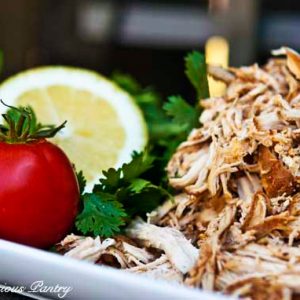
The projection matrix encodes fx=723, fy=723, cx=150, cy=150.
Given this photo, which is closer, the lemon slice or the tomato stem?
the tomato stem

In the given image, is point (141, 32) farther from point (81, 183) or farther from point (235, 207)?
point (235, 207)

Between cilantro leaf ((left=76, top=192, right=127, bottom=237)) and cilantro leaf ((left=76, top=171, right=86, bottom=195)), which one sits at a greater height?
cilantro leaf ((left=76, top=171, right=86, bottom=195))

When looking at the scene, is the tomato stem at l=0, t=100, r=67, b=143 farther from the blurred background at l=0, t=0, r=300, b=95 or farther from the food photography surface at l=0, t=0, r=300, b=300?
the blurred background at l=0, t=0, r=300, b=95

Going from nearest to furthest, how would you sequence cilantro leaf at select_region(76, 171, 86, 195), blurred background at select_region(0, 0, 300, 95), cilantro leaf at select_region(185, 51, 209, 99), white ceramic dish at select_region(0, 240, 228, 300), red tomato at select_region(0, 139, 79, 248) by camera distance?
white ceramic dish at select_region(0, 240, 228, 300) → red tomato at select_region(0, 139, 79, 248) → cilantro leaf at select_region(76, 171, 86, 195) → cilantro leaf at select_region(185, 51, 209, 99) → blurred background at select_region(0, 0, 300, 95)

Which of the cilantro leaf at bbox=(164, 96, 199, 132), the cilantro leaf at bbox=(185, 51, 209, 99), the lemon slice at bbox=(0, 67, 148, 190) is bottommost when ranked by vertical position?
the lemon slice at bbox=(0, 67, 148, 190)

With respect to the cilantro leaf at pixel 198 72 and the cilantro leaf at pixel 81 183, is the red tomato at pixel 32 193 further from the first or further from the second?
the cilantro leaf at pixel 198 72

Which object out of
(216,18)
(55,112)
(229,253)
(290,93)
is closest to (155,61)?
(216,18)

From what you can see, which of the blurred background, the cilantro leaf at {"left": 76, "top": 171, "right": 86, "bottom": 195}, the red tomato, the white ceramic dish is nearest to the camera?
the white ceramic dish

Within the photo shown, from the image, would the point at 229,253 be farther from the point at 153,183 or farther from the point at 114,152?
the point at 114,152

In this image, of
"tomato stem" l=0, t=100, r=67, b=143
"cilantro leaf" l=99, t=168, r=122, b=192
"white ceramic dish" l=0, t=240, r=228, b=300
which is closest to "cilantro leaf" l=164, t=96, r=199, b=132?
"cilantro leaf" l=99, t=168, r=122, b=192

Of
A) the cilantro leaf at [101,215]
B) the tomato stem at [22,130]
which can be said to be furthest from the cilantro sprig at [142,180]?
the tomato stem at [22,130]
